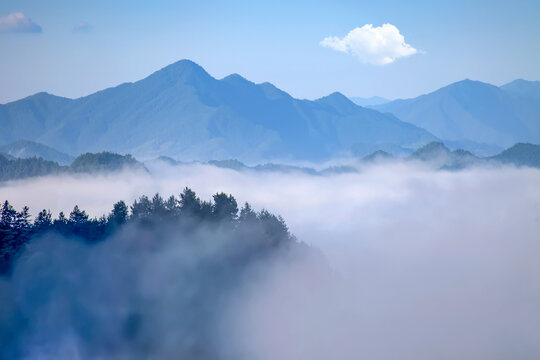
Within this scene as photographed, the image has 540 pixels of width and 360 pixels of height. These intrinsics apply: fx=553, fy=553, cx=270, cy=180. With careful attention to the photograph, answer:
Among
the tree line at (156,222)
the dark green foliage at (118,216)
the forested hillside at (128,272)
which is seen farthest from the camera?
the dark green foliage at (118,216)

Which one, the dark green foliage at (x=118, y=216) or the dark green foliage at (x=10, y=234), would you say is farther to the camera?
the dark green foliage at (x=118, y=216)

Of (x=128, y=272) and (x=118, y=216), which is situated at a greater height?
(x=118, y=216)

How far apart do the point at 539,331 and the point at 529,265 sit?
217 feet

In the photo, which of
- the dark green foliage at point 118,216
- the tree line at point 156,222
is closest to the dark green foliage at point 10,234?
the tree line at point 156,222

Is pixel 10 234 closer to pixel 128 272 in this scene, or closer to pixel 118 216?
pixel 128 272

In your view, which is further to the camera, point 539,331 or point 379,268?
point 379,268

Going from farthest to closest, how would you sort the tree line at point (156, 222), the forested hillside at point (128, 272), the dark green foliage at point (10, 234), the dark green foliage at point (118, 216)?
the dark green foliage at point (118, 216), the tree line at point (156, 222), the dark green foliage at point (10, 234), the forested hillside at point (128, 272)

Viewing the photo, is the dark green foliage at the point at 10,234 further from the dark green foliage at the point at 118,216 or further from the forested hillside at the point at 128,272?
the dark green foliage at the point at 118,216

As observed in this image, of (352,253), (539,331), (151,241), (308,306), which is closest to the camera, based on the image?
(151,241)

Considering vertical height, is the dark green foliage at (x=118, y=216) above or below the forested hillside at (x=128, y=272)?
above

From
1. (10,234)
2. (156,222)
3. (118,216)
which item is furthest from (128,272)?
(10,234)

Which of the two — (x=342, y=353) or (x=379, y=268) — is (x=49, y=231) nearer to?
(x=342, y=353)

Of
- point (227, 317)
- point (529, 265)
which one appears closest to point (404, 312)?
point (227, 317)

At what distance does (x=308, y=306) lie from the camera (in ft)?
247
